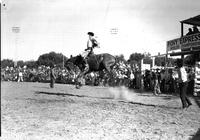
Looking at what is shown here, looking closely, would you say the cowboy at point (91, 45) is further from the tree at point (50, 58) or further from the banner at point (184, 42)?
the tree at point (50, 58)

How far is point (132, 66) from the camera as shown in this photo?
96.2ft

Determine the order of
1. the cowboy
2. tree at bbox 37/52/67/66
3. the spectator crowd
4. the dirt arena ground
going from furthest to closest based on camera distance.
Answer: tree at bbox 37/52/67/66 → the spectator crowd → the cowboy → the dirt arena ground

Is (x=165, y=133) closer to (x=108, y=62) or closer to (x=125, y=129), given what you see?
(x=125, y=129)

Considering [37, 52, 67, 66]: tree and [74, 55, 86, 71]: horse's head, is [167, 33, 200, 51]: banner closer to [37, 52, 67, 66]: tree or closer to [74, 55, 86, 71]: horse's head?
[74, 55, 86, 71]: horse's head

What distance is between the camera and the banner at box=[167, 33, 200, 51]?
20.3 metres

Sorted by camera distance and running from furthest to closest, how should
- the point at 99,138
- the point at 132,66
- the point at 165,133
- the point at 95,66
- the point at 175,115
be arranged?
the point at 132,66 < the point at 95,66 < the point at 175,115 < the point at 165,133 < the point at 99,138

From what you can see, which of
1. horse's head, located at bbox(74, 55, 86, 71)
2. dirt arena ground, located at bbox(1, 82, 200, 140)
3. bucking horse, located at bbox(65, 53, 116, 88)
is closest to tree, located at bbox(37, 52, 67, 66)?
horse's head, located at bbox(74, 55, 86, 71)

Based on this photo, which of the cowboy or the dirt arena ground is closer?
the dirt arena ground

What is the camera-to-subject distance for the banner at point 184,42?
66.7 feet

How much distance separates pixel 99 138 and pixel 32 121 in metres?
2.29

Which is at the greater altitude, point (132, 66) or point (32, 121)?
point (132, 66)

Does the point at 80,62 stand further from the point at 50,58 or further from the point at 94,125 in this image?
the point at 50,58

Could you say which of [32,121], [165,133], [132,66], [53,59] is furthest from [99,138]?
[53,59]

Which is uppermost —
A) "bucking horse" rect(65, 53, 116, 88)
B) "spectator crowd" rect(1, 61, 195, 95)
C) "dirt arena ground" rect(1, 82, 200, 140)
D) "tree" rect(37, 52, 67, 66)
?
"tree" rect(37, 52, 67, 66)
